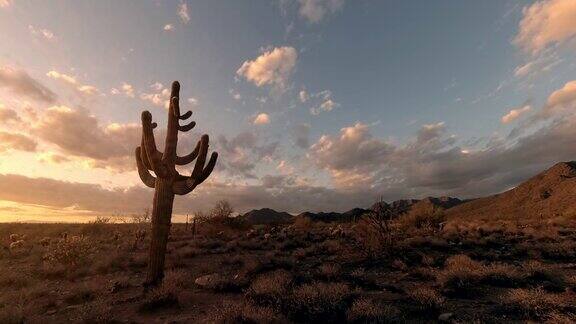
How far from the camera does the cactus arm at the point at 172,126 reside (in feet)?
43.3

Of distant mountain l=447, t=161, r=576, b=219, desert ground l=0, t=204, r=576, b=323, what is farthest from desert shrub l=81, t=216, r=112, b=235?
distant mountain l=447, t=161, r=576, b=219

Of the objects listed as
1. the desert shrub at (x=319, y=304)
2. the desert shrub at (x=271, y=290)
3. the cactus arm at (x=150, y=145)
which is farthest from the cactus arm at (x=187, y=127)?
the desert shrub at (x=319, y=304)

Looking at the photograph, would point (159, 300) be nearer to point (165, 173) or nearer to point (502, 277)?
point (165, 173)

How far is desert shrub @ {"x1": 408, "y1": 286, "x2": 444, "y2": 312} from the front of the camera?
8.48 m

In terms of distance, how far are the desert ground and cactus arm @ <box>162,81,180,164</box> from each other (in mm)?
3980

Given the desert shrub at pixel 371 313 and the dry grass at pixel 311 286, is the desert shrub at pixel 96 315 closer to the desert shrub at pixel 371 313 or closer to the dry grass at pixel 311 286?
the dry grass at pixel 311 286

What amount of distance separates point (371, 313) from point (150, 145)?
28.3ft

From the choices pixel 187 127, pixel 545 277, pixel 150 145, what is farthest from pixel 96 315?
pixel 545 277

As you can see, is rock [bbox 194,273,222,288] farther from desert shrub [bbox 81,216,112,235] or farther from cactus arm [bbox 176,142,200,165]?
desert shrub [bbox 81,216,112,235]

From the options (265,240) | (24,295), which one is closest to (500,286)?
(24,295)

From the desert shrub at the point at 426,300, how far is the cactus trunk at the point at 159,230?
24.8 feet

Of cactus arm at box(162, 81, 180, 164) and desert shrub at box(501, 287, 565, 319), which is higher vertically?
cactus arm at box(162, 81, 180, 164)

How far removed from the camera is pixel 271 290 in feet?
32.9

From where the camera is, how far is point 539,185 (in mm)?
65875
